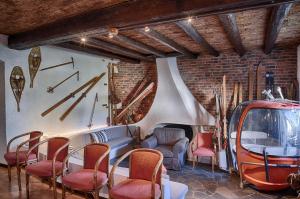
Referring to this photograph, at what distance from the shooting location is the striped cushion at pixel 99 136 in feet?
17.9

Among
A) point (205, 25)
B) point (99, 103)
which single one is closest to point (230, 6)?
point (205, 25)

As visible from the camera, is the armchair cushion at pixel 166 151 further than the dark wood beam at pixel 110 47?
Yes

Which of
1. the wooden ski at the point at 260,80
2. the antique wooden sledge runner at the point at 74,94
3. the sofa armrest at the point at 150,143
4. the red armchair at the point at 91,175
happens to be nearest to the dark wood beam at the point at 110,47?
the antique wooden sledge runner at the point at 74,94

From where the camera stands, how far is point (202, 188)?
423 centimetres

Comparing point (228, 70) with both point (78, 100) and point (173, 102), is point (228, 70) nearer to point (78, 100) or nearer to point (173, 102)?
point (173, 102)

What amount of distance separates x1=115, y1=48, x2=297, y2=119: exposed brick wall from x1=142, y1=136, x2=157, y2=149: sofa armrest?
1560 mm

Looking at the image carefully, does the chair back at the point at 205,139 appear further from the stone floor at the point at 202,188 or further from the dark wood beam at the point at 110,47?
the dark wood beam at the point at 110,47

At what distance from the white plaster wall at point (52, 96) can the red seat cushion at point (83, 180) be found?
97.1 inches

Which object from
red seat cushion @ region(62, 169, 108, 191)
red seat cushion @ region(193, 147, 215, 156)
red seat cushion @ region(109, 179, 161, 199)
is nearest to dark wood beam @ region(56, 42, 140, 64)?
red seat cushion @ region(62, 169, 108, 191)

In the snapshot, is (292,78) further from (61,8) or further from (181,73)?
(61,8)

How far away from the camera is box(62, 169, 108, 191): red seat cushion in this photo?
2.56 meters

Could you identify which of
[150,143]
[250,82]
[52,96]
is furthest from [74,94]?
[250,82]

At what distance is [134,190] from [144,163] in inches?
13.5

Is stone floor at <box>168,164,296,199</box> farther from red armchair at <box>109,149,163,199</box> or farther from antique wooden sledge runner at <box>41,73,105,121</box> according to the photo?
antique wooden sledge runner at <box>41,73,105,121</box>
